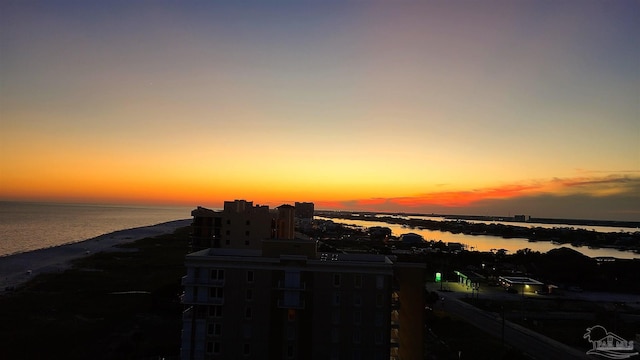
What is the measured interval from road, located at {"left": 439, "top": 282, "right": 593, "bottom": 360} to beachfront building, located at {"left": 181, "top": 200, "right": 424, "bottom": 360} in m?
16.7

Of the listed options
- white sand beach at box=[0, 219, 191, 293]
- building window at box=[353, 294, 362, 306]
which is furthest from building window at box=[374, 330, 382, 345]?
white sand beach at box=[0, 219, 191, 293]

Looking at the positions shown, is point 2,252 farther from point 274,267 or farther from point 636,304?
point 636,304

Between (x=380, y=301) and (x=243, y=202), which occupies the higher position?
(x=243, y=202)

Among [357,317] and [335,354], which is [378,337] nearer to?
[357,317]

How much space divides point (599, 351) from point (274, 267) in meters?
28.8

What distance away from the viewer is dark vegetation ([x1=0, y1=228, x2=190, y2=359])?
34.1m

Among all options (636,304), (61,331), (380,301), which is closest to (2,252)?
(61,331)

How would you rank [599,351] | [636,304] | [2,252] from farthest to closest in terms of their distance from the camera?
[2,252] < [636,304] < [599,351]

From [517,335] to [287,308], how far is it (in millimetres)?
25638

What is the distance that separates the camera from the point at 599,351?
37.3m

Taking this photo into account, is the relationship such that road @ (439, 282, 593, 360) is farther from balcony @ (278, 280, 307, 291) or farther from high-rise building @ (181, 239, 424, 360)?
balcony @ (278, 280, 307, 291)

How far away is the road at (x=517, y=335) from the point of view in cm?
3584

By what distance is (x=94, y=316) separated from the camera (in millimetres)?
44094

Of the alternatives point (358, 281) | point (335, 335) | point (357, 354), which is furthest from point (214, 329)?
point (358, 281)
